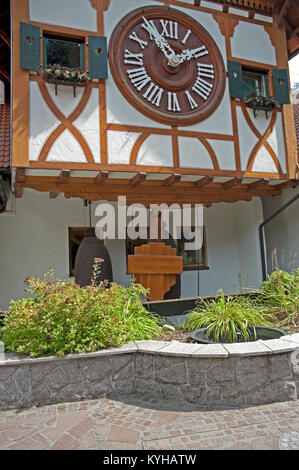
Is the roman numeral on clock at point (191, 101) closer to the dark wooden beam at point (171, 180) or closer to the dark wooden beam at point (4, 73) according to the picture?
the dark wooden beam at point (171, 180)

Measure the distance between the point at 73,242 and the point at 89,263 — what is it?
1501 millimetres

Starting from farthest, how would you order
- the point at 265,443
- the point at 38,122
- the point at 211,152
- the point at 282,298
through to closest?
the point at 211,152 → the point at 38,122 → the point at 282,298 → the point at 265,443

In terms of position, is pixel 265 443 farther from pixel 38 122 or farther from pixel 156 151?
pixel 38 122

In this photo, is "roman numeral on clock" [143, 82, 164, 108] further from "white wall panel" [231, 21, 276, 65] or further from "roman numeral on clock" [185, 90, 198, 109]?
"white wall panel" [231, 21, 276, 65]

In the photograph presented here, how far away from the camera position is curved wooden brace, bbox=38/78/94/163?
5.98m

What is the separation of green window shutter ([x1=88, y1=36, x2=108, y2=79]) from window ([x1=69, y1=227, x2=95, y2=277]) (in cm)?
337

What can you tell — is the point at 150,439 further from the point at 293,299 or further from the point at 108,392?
the point at 293,299

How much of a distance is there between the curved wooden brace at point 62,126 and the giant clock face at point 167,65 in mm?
903

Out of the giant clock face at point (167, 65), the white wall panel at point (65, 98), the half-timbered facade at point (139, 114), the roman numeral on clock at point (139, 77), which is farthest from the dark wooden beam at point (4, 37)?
the roman numeral on clock at point (139, 77)

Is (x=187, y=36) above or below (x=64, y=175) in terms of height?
above

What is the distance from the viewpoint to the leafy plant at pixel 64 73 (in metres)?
6.01

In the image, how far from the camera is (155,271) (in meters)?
6.48

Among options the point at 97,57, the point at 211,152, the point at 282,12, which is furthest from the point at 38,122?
the point at 282,12
